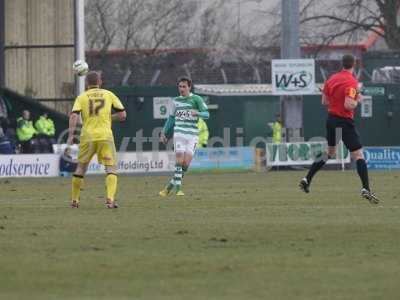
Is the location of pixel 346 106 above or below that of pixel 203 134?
above

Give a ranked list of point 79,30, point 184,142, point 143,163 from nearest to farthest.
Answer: point 184,142 → point 143,163 → point 79,30

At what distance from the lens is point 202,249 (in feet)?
39.9

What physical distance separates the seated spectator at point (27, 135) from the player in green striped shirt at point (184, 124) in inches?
786

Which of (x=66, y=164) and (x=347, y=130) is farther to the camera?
(x=66, y=164)

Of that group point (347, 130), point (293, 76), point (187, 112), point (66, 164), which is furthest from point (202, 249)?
point (293, 76)

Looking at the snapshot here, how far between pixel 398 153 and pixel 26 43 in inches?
489

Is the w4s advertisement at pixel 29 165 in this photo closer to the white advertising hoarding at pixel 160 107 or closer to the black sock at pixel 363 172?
the white advertising hoarding at pixel 160 107

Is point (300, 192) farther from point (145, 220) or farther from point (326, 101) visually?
point (145, 220)

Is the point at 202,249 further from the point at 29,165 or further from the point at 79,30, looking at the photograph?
the point at 79,30

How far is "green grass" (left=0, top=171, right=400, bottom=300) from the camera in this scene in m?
9.78

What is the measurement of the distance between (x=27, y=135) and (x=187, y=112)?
2036 cm

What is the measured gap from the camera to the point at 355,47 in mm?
61812

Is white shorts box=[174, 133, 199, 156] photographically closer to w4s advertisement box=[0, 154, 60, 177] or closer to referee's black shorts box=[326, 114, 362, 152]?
referee's black shorts box=[326, 114, 362, 152]

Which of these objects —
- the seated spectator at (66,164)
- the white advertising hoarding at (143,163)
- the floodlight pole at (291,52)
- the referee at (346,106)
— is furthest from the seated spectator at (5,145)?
the referee at (346,106)
